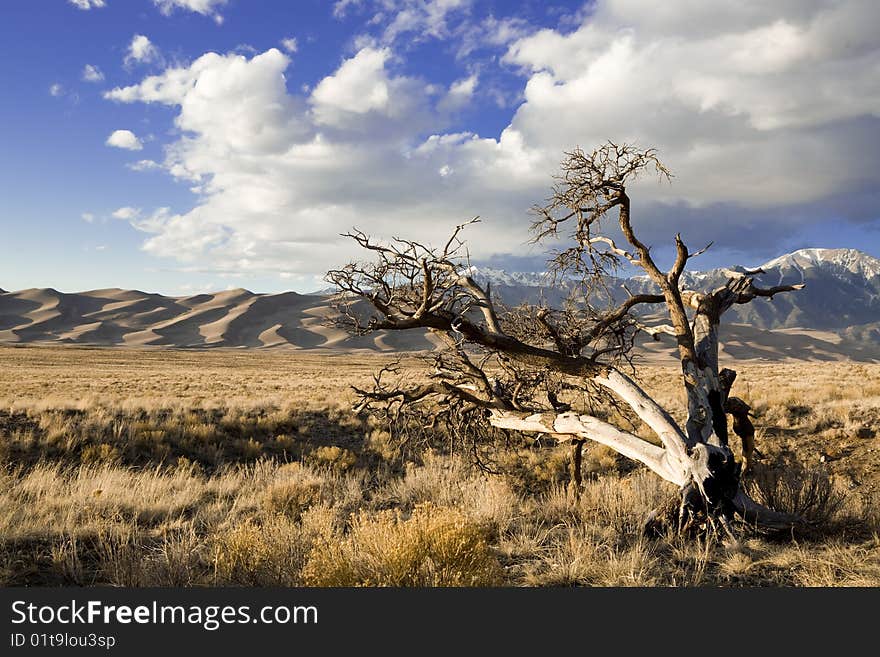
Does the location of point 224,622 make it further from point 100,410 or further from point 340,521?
point 100,410

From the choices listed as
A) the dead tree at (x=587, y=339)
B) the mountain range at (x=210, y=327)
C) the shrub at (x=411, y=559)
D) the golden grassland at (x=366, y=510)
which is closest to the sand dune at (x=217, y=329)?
the mountain range at (x=210, y=327)

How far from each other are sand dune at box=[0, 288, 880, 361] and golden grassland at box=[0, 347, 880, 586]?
356 ft

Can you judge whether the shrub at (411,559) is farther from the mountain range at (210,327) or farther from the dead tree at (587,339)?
the mountain range at (210,327)

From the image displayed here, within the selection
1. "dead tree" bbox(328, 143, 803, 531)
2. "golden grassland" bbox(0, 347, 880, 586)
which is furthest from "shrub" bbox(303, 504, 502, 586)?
"dead tree" bbox(328, 143, 803, 531)

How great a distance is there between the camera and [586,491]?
30.8 feet

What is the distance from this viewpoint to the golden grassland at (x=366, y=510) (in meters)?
4.98

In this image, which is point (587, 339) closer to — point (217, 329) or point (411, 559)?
point (411, 559)

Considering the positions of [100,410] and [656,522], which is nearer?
[656,522]

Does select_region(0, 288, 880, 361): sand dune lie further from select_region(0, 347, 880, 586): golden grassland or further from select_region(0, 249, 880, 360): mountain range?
select_region(0, 347, 880, 586): golden grassland

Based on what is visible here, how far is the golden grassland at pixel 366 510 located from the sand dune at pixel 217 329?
10851 centimetres

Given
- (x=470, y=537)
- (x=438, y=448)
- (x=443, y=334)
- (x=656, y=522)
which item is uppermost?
(x=443, y=334)

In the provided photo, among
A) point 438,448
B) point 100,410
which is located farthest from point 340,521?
point 100,410

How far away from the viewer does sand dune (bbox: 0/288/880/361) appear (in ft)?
449

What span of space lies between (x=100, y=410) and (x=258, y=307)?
171 m
